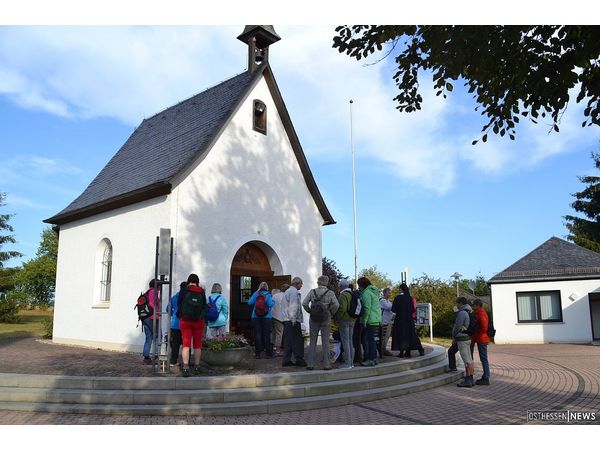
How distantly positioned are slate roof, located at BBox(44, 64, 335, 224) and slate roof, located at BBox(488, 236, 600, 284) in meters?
11.5

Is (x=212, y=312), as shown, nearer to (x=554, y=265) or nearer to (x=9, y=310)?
(x=554, y=265)

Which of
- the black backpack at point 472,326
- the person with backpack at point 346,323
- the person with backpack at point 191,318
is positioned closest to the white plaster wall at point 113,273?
the person with backpack at point 191,318

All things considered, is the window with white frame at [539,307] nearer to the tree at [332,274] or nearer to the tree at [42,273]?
the tree at [332,274]

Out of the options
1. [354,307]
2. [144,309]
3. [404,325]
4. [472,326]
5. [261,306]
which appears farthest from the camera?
[404,325]

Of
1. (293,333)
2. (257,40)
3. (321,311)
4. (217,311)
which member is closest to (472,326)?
(321,311)

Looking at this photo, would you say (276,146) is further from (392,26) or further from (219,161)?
(392,26)

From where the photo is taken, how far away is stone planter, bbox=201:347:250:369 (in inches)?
370

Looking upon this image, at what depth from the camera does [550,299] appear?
22.7m

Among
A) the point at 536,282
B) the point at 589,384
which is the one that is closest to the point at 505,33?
the point at 589,384

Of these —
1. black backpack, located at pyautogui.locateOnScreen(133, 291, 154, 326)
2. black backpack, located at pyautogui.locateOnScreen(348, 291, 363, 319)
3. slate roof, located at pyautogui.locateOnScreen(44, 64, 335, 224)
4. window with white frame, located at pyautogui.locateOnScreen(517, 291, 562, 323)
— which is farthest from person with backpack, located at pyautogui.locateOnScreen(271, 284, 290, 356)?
window with white frame, located at pyautogui.locateOnScreen(517, 291, 562, 323)

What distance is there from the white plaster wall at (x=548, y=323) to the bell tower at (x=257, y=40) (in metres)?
15.3

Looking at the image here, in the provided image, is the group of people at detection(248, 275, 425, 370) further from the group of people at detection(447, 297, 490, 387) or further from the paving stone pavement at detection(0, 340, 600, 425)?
the group of people at detection(447, 297, 490, 387)

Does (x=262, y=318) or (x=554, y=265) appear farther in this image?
(x=554, y=265)

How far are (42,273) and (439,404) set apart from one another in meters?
59.1
